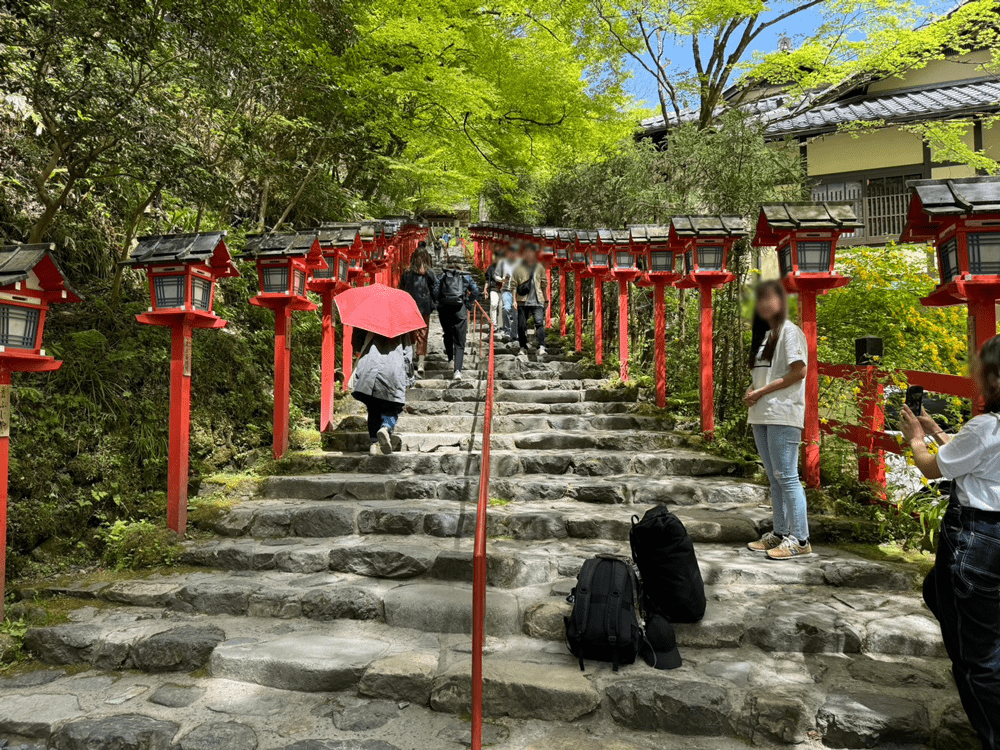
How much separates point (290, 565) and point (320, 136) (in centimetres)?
605

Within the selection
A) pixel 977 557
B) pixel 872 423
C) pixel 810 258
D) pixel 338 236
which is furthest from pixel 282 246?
Answer: pixel 977 557

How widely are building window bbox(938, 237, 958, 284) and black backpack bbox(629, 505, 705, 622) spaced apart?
7.73ft

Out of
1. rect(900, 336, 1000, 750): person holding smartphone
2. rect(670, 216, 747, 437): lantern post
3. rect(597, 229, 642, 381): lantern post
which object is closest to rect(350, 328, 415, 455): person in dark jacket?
rect(670, 216, 747, 437): lantern post

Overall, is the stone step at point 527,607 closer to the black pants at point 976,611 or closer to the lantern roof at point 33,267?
the black pants at point 976,611

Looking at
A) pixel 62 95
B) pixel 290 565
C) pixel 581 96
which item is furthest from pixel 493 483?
pixel 581 96

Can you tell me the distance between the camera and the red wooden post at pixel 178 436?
5.02 meters

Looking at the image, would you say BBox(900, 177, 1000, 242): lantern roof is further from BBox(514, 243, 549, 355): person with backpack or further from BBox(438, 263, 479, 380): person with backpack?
BBox(514, 243, 549, 355): person with backpack

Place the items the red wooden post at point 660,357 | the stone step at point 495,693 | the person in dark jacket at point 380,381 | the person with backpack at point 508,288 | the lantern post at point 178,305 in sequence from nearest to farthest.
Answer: the stone step at point 495,693 → the lantern post at point 178,305 → the person in dark jacket at point 380,381 → the red wooden post at point 660,357 → the person with backpack at point 508,288

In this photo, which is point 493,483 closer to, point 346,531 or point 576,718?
point 346,531

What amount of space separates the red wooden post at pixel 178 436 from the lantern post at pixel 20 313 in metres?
1.03

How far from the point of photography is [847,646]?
11.3 ft

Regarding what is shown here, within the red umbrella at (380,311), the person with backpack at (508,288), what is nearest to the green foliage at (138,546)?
the red umbrella at (380,311)

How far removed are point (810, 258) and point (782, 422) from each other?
1.80 metres

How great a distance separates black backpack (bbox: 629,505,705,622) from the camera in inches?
140
